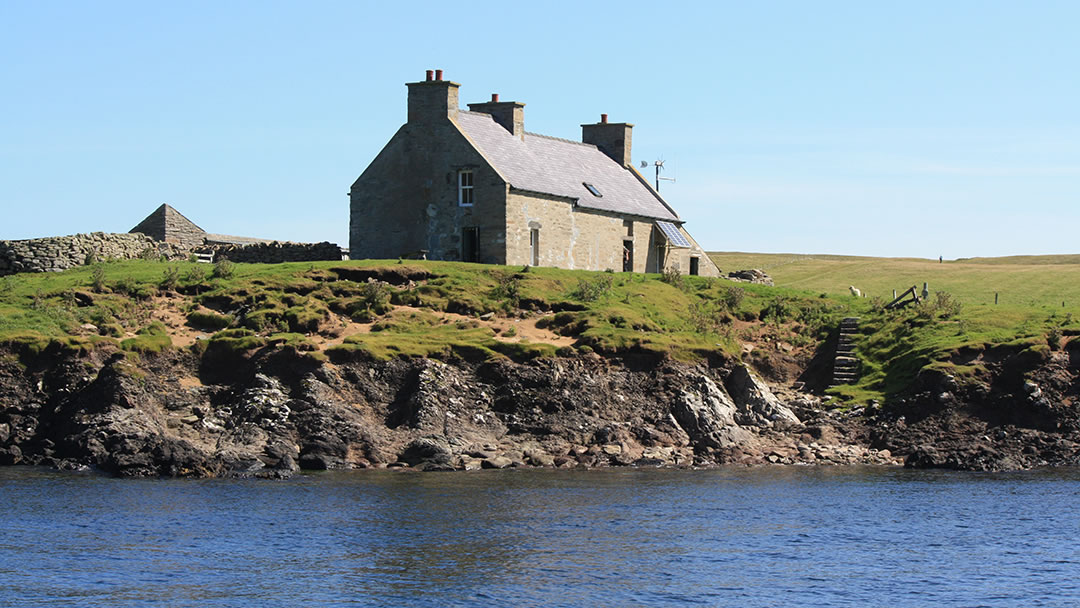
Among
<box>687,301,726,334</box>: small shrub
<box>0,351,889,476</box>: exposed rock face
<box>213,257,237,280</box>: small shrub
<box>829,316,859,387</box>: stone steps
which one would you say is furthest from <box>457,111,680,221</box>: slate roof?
<box>0,351,889,476</box>: exposed rock face

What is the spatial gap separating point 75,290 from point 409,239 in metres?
18.8

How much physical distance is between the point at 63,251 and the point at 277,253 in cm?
1084

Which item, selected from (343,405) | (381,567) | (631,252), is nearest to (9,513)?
(381,567)

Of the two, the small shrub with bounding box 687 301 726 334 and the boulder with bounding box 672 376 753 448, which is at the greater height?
the small shrub with bounding box 687 301 726 334

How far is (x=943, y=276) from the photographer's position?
97375mm

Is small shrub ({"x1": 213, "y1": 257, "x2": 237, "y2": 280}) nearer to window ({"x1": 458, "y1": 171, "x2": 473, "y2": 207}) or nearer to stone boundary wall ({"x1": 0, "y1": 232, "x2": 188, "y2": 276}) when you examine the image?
stone boundary wall ({"x1": 0, "y1": 232, "x2": 188, "y2": 276})

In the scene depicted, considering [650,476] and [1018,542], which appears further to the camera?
[650,476]

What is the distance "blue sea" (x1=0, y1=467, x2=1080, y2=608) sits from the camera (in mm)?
29109

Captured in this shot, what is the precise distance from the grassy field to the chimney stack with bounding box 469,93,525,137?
23.8 metres

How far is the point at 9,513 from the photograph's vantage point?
116ft

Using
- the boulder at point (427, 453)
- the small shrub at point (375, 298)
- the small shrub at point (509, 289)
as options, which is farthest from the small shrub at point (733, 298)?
the boulder at point (427, 453)

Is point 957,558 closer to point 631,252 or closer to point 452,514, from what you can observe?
point 452,514

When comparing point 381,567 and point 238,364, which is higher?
point 238,364

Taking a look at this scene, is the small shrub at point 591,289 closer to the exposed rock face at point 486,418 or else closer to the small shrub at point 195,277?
the exposed rock face at point 486,418
